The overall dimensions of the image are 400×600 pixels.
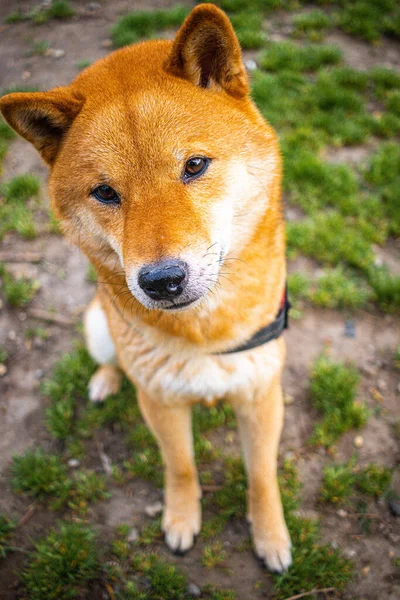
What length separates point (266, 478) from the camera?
2609 mm

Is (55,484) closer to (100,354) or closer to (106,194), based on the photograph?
(100,354)

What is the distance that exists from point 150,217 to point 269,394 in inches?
47.5

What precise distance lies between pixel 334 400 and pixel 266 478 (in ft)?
2.86

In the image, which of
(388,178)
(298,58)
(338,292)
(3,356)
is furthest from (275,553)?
(298,58)

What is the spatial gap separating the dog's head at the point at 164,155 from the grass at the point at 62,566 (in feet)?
5.62

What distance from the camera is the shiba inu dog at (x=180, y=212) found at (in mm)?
1842

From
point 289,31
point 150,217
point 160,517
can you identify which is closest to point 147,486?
point 160,517

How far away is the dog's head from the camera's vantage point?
70.9 inches

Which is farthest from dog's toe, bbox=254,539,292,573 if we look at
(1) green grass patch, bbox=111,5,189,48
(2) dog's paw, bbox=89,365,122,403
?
(1) green grass patch, bbox=111,5,189,48

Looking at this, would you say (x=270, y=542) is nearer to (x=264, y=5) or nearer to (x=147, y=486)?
(x=147, y=486)

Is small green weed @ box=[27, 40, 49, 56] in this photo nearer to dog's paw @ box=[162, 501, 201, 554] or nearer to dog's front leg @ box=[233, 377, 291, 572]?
dog's front leg @ box=[233, 377, 291, 572]

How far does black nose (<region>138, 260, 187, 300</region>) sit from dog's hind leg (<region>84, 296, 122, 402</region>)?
4.36 ft

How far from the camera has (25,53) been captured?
19.4ft

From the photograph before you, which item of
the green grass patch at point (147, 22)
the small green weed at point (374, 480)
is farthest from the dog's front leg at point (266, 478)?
the green grass patch at point (147, 22)
